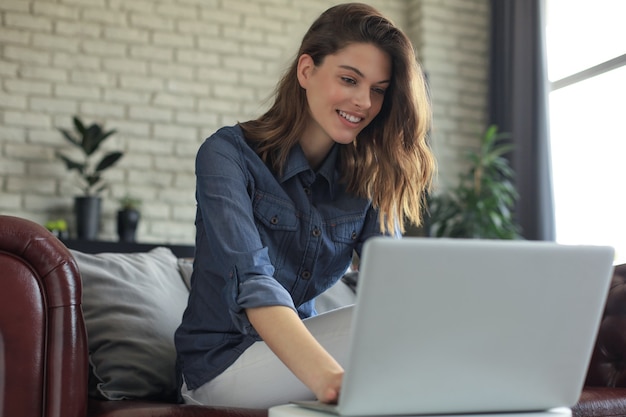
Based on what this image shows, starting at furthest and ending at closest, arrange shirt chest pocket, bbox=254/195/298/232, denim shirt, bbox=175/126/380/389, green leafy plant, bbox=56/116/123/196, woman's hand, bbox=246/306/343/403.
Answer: green leafy plant, bbox=56/116/123/196, shirt chest pocket, bbox=254/195/298/232, denim shirt, bbox=175/126/380/389, woman's hand, bbox=246/306/343/403

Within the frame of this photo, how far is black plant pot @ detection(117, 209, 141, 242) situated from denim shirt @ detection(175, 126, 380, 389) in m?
3.04

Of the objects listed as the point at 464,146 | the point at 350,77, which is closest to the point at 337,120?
the point at 350,77

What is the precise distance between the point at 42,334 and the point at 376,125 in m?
0.81

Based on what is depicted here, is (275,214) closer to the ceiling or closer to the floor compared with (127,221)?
closer to the ceiling

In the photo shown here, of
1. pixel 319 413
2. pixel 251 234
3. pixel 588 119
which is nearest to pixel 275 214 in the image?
pixel 251 234

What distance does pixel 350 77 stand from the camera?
1.60 m

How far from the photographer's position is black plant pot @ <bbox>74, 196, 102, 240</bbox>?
449 cm

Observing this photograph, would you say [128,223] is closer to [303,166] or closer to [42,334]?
[303,166]

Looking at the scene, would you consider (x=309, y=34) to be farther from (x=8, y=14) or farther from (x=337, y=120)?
(x=8, y=14)

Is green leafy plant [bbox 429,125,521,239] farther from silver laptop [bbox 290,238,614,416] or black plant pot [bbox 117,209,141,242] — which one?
silver laptop [bbox 290,238,614,416]

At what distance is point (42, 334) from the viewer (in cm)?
127

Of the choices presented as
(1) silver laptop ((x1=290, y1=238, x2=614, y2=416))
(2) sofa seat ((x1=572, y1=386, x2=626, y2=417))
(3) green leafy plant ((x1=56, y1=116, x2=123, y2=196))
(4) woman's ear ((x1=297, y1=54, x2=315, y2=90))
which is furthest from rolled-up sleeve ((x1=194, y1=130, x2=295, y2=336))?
(3) green leafy plant ((x1=56, y1=116, x2=123, y2=196))

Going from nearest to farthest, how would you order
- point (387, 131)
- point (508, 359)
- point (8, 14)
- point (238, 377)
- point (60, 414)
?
point (508, 359) < point (60, 414) < point (238, 377) < point (387, 131) < point (8, 14)

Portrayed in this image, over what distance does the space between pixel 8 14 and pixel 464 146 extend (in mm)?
2893
